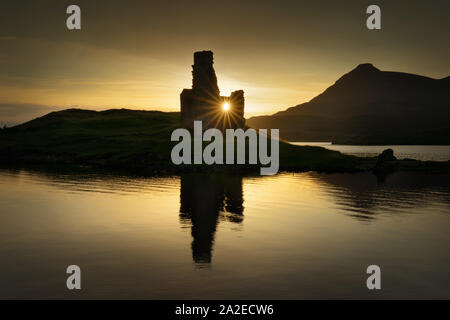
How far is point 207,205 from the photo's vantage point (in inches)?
1640

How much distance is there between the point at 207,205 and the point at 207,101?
74.8 meters

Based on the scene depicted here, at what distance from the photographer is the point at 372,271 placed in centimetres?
2055

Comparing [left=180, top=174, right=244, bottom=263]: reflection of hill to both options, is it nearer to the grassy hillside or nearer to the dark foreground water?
the dark foreground water

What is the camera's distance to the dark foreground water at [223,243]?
18891mm

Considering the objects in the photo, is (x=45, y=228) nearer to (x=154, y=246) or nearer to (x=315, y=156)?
(x=154, y=246)

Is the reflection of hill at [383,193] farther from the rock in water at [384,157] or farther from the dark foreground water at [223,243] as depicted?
the rock in water at [384,157]

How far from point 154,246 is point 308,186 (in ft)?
120

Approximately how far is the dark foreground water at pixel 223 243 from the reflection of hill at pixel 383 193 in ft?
0.72

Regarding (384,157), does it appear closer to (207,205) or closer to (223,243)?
(207,205)

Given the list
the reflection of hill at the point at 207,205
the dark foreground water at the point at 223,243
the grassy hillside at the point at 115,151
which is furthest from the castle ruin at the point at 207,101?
the dark foreground water at the point at 223,243

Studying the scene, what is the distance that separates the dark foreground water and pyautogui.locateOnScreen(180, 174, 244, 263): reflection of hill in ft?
0.37

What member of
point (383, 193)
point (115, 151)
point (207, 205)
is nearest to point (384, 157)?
point (383, 193)

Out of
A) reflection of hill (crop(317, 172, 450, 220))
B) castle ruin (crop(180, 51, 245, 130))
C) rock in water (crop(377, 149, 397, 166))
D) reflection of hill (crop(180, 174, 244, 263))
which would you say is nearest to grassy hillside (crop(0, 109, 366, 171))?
rock in water (crop(377, 149, 397, 166))
